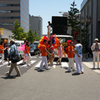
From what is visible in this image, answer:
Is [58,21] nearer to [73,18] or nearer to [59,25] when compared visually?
[59,25]

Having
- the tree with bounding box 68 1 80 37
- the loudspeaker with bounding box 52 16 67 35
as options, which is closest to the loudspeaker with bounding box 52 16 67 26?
the loudspeaker with bounding box 52 16 67 35

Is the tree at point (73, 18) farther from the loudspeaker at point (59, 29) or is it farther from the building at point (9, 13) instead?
the building at point (9, 13)

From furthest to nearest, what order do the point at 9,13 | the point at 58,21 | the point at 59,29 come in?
the point at 9,13 < the point at 58,21 < the point at 59,29

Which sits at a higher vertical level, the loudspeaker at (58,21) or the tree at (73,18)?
the tree at (73,18)

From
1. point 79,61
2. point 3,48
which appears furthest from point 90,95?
point 3,48

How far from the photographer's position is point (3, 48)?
12.9m

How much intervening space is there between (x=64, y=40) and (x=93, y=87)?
11226 mm

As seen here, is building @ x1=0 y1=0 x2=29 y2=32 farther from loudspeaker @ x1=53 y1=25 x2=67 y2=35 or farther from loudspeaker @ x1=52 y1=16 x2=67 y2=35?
loudspeaker @ x1=53 y1=25 x2=67 y2=35

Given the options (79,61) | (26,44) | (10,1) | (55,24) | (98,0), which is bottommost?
(79,61)

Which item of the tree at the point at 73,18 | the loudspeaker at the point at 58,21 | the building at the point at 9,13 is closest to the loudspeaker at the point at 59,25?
the loudspeaker at the point at 58,21

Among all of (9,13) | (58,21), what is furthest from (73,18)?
(9,13)

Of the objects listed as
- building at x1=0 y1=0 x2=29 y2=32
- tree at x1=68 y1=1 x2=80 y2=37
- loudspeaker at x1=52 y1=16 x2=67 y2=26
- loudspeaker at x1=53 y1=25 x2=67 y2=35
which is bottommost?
loudspeaker at x1=53 y1=25 x2=67 y2=35

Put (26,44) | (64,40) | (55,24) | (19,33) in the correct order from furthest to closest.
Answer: (19,33)
(55,24)
(64,40)
(26,44)

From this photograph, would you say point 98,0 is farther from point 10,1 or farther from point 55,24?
point 10,1
